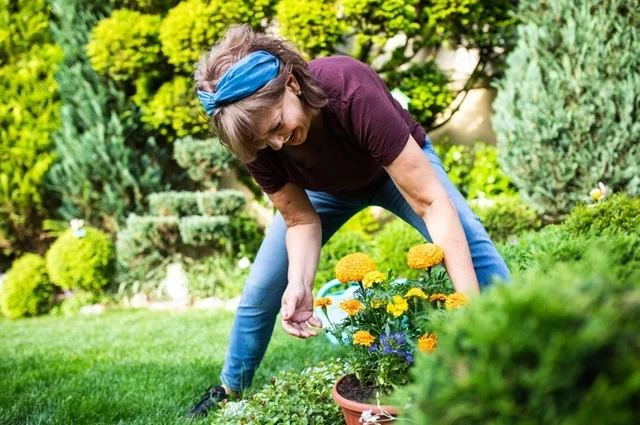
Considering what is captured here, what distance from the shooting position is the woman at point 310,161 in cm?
167

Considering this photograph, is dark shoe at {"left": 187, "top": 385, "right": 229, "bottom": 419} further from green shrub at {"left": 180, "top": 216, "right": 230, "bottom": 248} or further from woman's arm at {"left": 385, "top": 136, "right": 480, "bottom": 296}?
green shrub at {"left": 180, "top": 216, "right": 230, "bottom": 248}

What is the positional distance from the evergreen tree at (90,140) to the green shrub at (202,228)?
82cm

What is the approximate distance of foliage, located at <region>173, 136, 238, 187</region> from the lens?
5.31 metres

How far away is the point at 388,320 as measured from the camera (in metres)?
1.63

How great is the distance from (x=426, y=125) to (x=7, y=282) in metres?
3.99

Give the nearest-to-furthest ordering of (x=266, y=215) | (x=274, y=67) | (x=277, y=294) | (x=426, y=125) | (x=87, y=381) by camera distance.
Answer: (x=274, y=67), (x=277, y=294), (x=87, y=381), (x=426, y=125), (x=266, y=215)

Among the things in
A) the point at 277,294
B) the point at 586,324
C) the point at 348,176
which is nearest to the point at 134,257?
the point at 277,294

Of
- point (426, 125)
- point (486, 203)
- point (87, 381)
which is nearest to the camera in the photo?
point (87, 381)

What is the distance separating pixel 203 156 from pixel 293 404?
12.0 feet

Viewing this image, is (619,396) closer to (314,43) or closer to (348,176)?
(348,176)

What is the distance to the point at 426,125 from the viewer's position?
5.30 meters

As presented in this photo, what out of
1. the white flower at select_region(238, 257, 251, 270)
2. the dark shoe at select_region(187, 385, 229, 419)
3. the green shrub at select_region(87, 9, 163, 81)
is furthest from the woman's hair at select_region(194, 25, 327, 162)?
the green shrub at select_region(87, 9, 163, 81)

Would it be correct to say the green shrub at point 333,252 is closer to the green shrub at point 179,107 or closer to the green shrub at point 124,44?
the green shrub at point 179,107

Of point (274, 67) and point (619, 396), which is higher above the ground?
point (274, 67)
